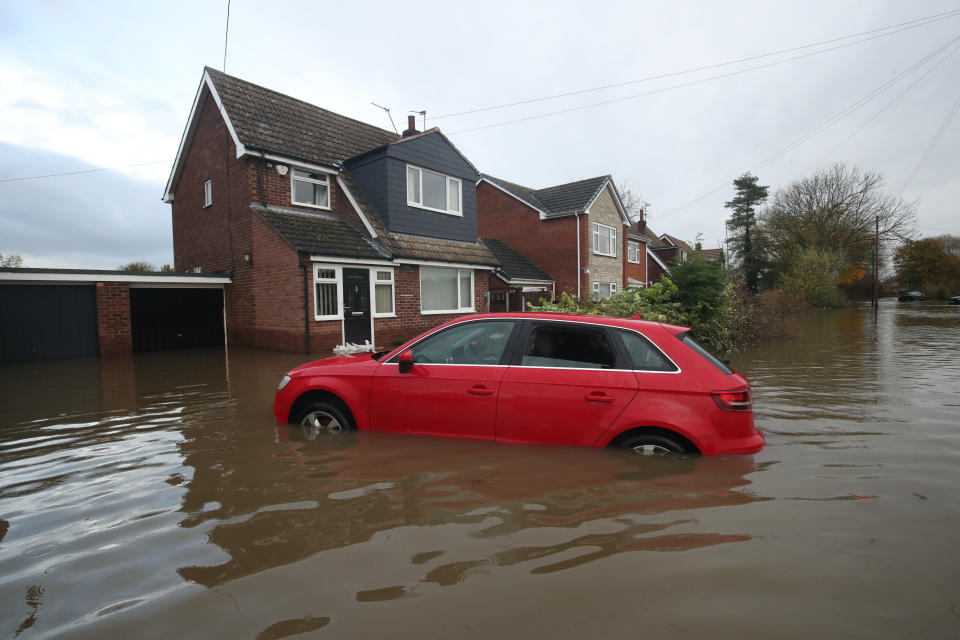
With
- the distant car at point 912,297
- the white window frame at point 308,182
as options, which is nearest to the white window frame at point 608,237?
the white window frame at point 308,182

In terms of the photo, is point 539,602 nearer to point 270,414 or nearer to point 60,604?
point 60,604

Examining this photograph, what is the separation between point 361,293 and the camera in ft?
44.3

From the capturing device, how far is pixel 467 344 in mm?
4492

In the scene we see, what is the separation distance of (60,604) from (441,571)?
68.9 inches

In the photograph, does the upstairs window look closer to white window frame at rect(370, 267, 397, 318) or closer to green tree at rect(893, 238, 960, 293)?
white window frame at rect(370, 267, 397, 318)

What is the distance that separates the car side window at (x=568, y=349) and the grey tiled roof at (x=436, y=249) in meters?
10.3

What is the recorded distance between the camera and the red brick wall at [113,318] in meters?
12.4

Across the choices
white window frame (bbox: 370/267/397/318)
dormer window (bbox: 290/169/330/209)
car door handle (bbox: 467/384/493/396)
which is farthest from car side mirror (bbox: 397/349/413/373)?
dormer window (bbox: 290/169/330/209)

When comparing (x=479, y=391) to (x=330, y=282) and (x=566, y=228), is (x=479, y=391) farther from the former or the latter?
(x=566, y=228)

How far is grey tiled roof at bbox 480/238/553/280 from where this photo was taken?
2134 cm

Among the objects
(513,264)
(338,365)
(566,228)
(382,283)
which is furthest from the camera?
(566,228)

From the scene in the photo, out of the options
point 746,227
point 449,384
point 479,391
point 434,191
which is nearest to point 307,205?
point 434,191

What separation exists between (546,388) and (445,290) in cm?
1256

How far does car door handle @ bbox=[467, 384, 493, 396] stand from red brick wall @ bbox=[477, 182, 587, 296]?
19.2m
